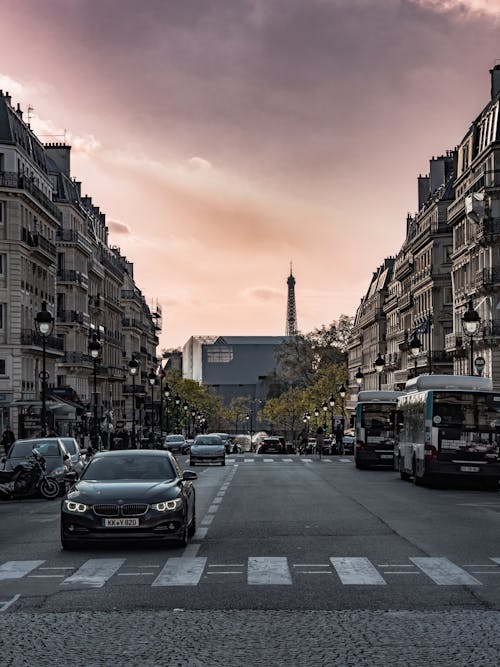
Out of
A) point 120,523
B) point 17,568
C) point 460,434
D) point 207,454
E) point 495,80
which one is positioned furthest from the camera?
point 495,80

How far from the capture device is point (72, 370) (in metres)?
94.1

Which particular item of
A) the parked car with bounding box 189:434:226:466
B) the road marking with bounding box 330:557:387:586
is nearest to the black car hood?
the road marking with bounding box 330:557:387:586

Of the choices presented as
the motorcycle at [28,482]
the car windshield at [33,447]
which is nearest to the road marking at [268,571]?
the motorcycle at [28,482]

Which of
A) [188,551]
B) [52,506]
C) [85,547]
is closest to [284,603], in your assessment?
[188,551]

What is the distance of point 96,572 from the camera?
46.7 ft

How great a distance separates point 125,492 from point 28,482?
14.4 m

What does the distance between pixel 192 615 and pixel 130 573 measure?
11.0 ft

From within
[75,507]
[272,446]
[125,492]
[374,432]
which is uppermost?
[374,432]

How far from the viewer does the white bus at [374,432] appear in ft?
173

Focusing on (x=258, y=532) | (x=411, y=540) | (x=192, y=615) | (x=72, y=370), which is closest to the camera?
(x=192, y=615)

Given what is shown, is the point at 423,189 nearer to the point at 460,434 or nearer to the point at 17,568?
the point at 460,434

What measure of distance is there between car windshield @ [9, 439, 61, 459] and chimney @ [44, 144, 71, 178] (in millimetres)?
68056

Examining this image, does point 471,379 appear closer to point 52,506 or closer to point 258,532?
point 52,506

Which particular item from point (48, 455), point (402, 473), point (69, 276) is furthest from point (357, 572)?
point (69, 276)
